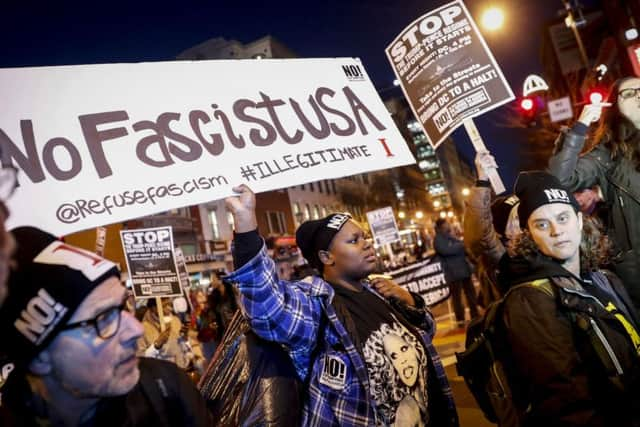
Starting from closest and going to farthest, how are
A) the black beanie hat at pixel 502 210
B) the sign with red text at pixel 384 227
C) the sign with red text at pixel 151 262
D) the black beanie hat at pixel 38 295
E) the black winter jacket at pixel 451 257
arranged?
the black beanie hat at pixel 38 295
the black beanie hat at pixel 502 210
the sign with red text at pixel 151 262
the black winter jacket at pixel 451 257
the sign with red text at pixel 384 227

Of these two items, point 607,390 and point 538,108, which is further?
point 538,108

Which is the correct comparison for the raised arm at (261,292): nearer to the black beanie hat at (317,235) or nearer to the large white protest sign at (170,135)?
the large white protest sign at (170,135)

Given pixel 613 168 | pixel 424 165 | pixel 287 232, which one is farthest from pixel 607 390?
pixel 424 165

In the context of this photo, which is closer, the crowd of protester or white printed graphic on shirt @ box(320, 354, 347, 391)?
the crowd of protester

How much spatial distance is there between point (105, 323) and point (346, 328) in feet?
4.17

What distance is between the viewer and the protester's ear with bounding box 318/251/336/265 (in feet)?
9.32

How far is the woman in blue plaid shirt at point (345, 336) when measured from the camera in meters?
2.09

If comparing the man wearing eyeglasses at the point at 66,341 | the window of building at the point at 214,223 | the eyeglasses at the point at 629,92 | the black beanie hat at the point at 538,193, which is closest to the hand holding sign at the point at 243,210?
the man wearing eyeglasses at the point at 66,341

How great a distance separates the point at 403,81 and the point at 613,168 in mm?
1869

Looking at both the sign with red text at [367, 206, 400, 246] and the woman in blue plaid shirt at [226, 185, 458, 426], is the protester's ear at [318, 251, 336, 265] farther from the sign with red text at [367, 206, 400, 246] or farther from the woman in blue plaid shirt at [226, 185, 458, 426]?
the sign with red text at [367, 206, 400, 246]

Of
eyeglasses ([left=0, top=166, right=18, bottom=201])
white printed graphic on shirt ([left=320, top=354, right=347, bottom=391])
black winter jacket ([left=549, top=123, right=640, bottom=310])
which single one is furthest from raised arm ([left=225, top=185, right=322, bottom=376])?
black winter jacket ([left=549, top=123, right=640, bottom=310])

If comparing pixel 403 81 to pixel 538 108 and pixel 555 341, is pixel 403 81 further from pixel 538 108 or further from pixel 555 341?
pixel 538 108

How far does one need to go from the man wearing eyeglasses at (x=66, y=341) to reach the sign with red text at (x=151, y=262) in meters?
7.13

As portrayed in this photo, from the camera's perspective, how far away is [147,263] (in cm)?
868
